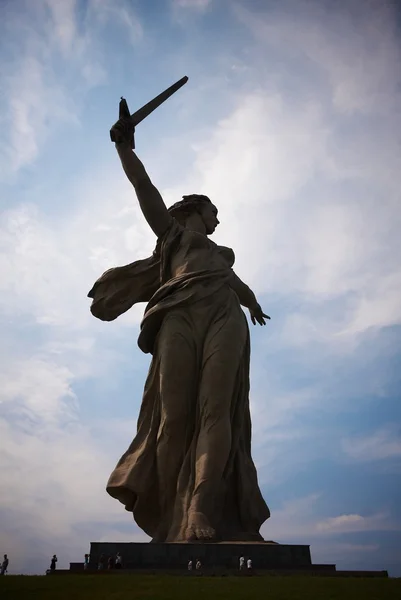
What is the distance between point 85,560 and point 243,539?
2.42 m

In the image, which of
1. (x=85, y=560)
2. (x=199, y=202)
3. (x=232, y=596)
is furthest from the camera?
(x=199, y=202)

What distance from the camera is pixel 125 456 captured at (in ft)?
30.3

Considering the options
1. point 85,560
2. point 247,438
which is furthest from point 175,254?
point 85,560

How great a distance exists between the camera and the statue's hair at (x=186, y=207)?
36.4 feet

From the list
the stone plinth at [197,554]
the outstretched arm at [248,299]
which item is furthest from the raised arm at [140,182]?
the stone plinth at [197,554]

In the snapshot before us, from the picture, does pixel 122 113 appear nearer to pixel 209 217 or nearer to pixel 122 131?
pixel 122 131

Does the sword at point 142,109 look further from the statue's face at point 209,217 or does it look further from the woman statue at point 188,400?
the statue's face at point 209,217

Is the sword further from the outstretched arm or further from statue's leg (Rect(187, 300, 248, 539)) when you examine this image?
statue's leg (Rect(187, 300, 248, 539))

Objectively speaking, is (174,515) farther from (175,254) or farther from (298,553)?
(175,254)

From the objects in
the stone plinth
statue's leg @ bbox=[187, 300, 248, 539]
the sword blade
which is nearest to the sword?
the sword blade

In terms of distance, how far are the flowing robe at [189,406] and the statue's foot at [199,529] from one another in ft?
0.70

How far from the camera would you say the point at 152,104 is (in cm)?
1019

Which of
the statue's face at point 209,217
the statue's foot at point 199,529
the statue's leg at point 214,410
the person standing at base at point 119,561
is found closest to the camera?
the person standing at base at point 119,561

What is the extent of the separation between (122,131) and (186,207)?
6.48ft
